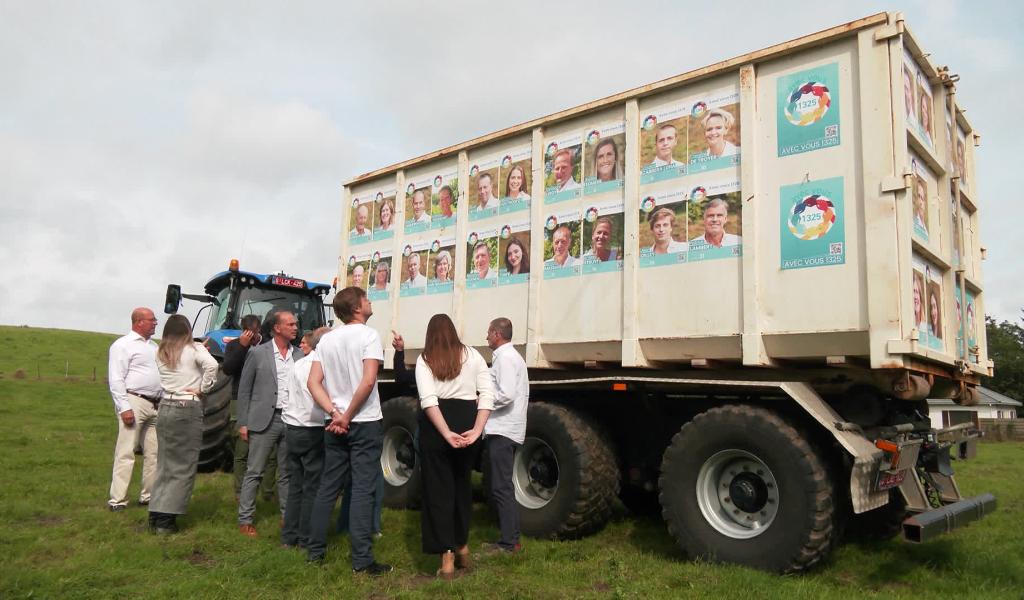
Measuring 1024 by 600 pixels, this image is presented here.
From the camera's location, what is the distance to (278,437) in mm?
6172

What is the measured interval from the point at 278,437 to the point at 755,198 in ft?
14.3

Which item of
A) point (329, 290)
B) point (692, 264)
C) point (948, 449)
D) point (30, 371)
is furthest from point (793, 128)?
point (30, 371)

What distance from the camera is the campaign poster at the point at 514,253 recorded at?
6723mm

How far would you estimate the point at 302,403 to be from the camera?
17.3 ft

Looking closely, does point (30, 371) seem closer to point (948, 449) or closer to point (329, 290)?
point (329, 290)

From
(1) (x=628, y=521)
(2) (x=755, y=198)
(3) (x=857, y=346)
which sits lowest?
(1) (x=628, y=521)

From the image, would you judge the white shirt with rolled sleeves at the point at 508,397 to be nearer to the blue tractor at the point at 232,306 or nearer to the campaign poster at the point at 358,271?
the campaign poster at the point at 358,271

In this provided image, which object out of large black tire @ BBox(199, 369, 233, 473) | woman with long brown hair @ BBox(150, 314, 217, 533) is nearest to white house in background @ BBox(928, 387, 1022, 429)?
large black tire @ BBox(199, 369, 233, 473)

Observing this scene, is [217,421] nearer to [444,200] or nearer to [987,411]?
[444,200]

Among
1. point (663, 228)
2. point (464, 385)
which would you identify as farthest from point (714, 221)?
point (464, 385)

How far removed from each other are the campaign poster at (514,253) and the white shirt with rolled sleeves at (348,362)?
2176mm

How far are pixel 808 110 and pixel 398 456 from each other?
5.21 m

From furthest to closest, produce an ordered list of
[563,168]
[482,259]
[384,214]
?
[384,214] → [482,259] → [563,168]

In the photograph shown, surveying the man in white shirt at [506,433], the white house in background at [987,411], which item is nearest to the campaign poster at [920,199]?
the man in white shirt at [506,433]
